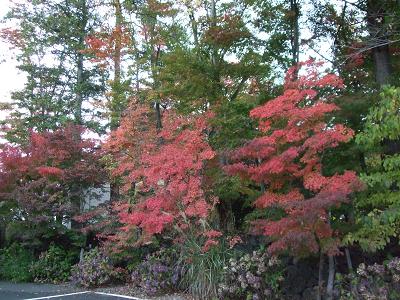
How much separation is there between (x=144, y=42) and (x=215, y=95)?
4.89 meters

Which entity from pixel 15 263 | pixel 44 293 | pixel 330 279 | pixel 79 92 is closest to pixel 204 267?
pixel 330 279

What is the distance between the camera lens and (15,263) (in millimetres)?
12484

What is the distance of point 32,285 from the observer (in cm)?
1136

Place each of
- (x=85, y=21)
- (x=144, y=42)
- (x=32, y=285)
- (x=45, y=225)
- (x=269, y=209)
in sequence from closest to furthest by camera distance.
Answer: (x=269, y=209)
(x=32, y=285)
(x=45, y=225)
(x=144, y=42)
(x=85, y=21)

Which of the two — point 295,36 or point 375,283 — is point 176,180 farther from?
point 295,36

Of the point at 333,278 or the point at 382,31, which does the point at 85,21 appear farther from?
the point at 333,278

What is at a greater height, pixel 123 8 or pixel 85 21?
pixel 85 21

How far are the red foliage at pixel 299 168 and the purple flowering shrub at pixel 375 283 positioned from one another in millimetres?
833

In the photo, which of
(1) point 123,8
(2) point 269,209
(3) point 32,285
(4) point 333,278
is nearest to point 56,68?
(1) point 123,8

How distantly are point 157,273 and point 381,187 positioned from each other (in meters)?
5.34

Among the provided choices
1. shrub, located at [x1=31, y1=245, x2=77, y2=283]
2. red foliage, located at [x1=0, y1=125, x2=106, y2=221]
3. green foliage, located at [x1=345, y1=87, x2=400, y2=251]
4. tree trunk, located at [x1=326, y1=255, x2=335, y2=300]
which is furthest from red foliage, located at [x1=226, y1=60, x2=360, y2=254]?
shrub, located at [x1=31, y1=245, x2=77, y2=283]

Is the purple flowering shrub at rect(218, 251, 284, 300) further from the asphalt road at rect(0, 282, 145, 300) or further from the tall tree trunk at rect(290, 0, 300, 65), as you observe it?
the tall tree trunk at rect(290, 0, 300, 65)

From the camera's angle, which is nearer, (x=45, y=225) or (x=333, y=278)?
(x=333, y=278)

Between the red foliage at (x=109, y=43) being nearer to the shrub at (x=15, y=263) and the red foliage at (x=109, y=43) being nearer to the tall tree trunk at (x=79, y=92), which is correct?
the tall tree trunk at (x=79, y=92)
